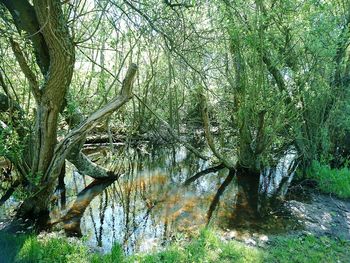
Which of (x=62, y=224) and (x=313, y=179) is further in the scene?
(x=313, y=179)

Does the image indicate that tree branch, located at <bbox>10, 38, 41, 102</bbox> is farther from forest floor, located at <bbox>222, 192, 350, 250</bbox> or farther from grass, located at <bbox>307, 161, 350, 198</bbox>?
grass, located at <bbox>307, 161, 350, 198</bbox>

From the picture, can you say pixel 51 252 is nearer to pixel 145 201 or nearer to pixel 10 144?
pixel 10 144

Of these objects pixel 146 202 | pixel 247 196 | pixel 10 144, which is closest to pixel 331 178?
pixel 247 196

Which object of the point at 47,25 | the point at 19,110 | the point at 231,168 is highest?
the point at 47,25

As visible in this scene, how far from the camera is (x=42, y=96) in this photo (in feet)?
21.4

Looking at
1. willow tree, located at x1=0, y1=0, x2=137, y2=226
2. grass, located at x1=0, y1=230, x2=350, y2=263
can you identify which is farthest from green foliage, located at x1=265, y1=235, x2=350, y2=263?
willow tree, located at x1=0, y1=0, x2=137, y2=226

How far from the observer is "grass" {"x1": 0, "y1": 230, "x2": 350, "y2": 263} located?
18.0ft

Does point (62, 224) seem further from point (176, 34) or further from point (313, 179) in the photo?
point (313, 179)

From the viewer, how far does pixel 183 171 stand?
12461 mm

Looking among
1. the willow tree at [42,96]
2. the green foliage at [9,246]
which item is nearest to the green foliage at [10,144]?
the willow tree at [42,96]

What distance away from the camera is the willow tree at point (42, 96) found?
593 centimetres

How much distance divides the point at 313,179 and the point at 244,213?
319 centimetres

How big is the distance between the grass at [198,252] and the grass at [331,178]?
10.3 ft

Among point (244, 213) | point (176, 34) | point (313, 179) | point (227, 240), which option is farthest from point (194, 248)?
point (313, 179)
